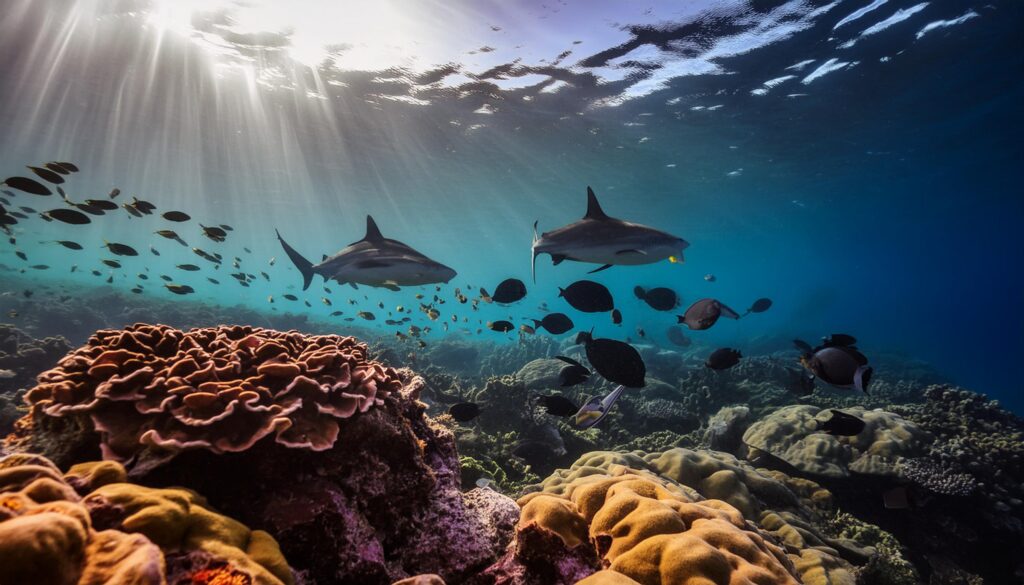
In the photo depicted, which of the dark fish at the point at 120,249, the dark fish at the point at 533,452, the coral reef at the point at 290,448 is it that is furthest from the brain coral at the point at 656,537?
the dark fish at the point at 120,249

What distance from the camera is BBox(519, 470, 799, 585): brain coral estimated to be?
7.41 feet

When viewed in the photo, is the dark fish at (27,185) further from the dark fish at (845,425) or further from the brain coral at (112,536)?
the dark fish at (845,425)

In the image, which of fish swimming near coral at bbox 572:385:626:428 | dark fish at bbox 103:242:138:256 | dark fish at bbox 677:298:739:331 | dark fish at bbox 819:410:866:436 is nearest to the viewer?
fish swimming near coral at bbox 572:385:626:428

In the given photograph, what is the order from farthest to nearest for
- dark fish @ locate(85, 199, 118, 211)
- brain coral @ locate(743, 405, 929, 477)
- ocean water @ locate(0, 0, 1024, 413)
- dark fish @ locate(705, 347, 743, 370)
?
ocean water @ locate(0, 0, 1024, 413)
dark fish @ locate(85, 199, 118, 211)
brain coral @ locate(743, 405, 929, 477)
dark fish @ locate(705, 347, 743, 370)

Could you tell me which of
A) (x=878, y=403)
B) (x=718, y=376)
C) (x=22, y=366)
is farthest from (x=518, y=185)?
(x=22, y=366)

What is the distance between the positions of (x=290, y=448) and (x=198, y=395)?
0.57 m

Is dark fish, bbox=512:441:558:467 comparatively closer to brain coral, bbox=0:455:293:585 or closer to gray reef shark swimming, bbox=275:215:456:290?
gray reef shark swimming, bbox=275:215:456:290

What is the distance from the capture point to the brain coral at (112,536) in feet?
3.44

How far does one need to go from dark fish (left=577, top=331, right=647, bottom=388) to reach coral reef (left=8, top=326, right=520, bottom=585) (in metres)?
2.43

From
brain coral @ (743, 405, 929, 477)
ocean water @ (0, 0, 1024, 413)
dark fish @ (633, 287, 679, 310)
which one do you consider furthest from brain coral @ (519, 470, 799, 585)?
ocean water @ (0, 0, 1024, 413)

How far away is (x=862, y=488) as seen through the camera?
697cm

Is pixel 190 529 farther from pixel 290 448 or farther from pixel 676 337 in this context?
pixel 676 337

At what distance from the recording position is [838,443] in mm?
7285

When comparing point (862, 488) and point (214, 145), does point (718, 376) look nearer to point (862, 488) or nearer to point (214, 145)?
point (862, 488)
